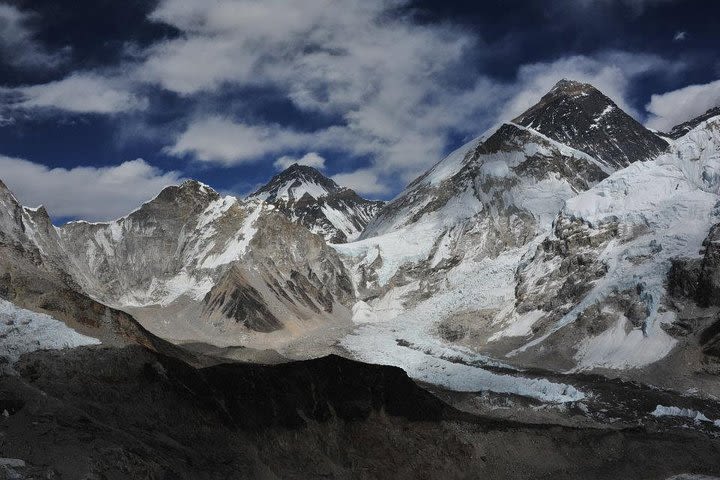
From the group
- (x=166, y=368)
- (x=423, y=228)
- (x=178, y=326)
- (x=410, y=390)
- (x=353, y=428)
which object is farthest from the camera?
(x=423, y=228)

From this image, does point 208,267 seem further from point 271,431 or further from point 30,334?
point 30,334

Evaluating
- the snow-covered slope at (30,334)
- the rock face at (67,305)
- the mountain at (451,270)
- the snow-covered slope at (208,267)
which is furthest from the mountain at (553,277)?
the snow-covered slope at (30,334)

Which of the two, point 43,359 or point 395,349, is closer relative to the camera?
point 43,359

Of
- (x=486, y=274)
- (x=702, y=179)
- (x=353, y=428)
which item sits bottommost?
(x=353, y=428)

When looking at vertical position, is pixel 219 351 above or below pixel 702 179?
below

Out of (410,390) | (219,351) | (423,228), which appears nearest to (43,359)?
(410,390)

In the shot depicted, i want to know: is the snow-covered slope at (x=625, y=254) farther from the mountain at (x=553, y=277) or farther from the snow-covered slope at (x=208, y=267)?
the snow-covered slope at (x=208, y=267)

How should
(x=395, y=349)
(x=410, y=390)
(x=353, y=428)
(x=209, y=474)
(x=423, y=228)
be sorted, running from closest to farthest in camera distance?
(x=209, y=474) → (x=353, y=428) → (x=410, y=390) → (x=395, y=349) → (x=423, y=228)

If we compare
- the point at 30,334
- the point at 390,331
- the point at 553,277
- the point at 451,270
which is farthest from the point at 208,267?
the point at 30,334

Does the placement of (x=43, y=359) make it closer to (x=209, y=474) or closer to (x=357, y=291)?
(x=209, y=474)
